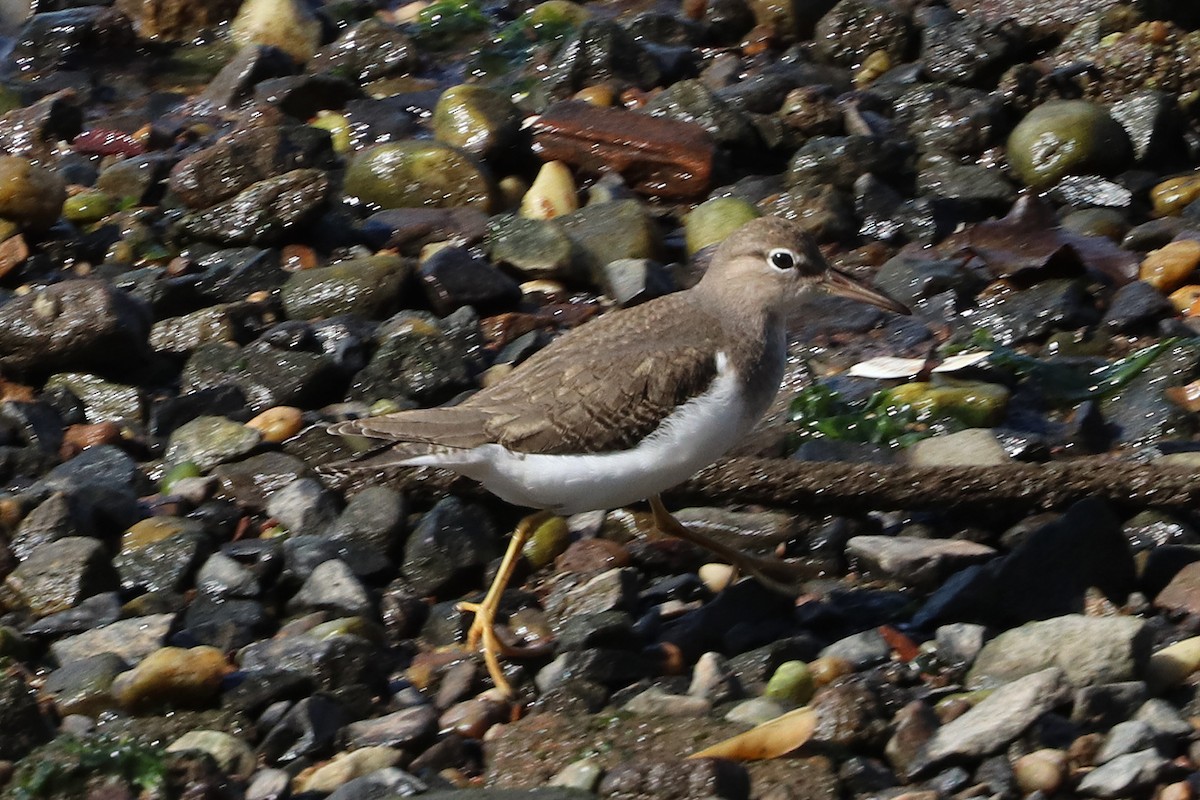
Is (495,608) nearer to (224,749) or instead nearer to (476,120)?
(224,749)

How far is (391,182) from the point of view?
31.7 ft

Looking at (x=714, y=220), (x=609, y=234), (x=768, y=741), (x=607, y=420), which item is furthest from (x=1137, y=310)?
(x=768, y=741)

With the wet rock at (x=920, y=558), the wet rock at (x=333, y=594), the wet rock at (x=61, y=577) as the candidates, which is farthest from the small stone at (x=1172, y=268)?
the wet rock at (x=61, y=577)

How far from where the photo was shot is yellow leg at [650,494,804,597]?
20.0ft

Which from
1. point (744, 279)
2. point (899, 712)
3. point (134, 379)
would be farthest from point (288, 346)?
point (899, 712)

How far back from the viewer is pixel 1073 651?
525cm

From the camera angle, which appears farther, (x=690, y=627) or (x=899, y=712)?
(x=690, y=627)

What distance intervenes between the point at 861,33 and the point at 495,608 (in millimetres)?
6492

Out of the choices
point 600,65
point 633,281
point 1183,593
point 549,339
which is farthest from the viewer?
point 600,65

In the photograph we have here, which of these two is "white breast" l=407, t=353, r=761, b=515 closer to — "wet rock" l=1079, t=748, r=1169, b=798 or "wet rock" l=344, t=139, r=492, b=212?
"wet rock" l=1079, t=748, r=1169, b=798

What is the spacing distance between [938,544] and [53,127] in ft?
24.4

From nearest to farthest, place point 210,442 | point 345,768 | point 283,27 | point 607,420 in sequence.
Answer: point 345,768 < point 607,420 < point 210,442 < point 283,27

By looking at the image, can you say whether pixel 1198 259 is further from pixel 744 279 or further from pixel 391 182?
pixel 391 182

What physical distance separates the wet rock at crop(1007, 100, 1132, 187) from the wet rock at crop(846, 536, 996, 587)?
376cm
